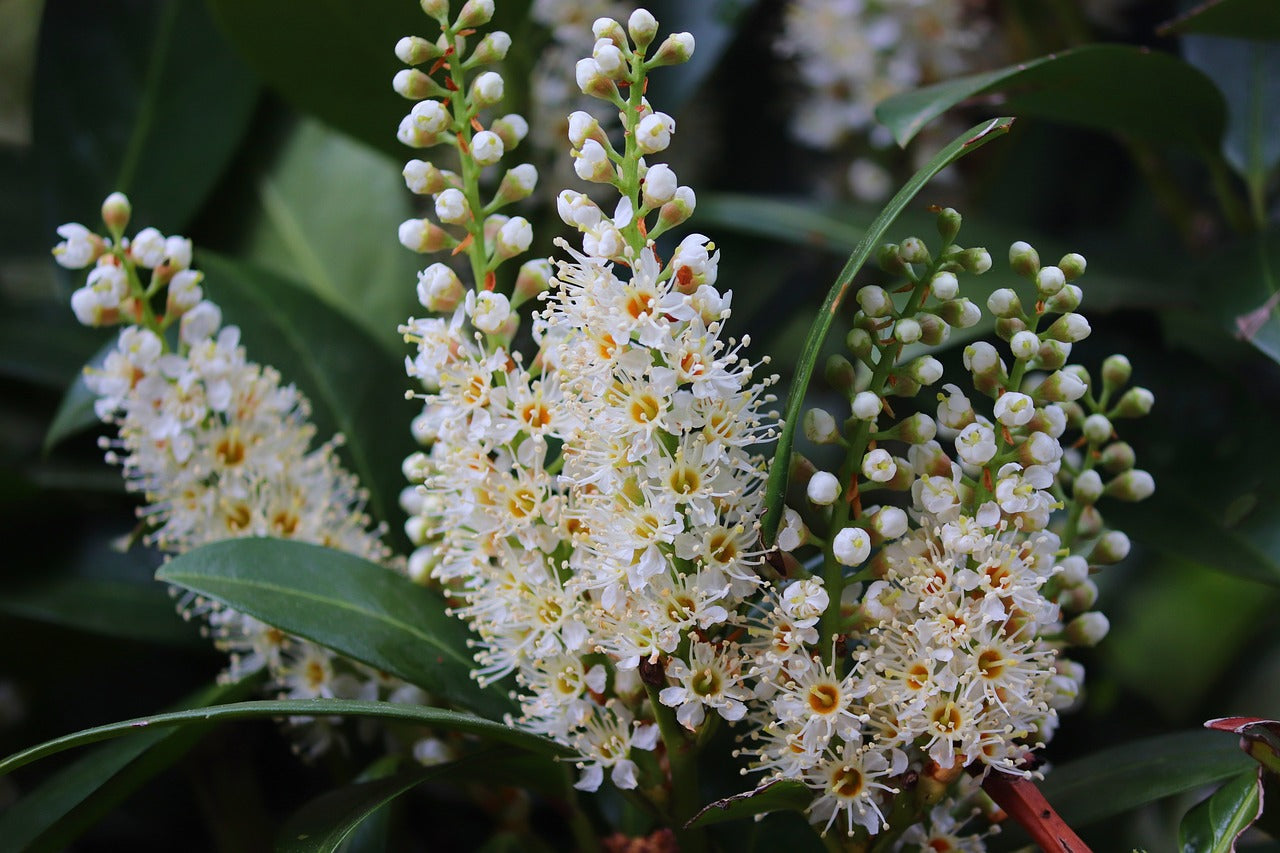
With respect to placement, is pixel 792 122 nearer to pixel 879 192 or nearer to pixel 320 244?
pixel 879 192

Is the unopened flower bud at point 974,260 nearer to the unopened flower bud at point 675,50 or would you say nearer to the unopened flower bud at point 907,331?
the unopened flower bud at point 907,331

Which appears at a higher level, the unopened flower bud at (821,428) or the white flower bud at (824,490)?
the unopened flower bud at (821,428)

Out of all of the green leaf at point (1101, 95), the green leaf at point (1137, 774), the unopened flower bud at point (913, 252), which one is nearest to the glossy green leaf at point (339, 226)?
the green leaf at point (1101, 95)

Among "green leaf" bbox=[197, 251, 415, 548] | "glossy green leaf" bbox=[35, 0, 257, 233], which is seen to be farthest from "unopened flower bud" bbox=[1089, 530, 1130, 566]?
"glossy green leaf" bbox=[35, 0, 257, 233]

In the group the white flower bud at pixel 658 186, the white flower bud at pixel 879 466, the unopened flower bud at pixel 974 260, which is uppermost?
the white flower bud at pixel 658 186

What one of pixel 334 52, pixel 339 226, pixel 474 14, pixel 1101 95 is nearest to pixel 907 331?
pixel 474 14

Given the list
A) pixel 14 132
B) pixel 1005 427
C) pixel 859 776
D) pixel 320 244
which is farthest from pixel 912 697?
pixel 14 132
